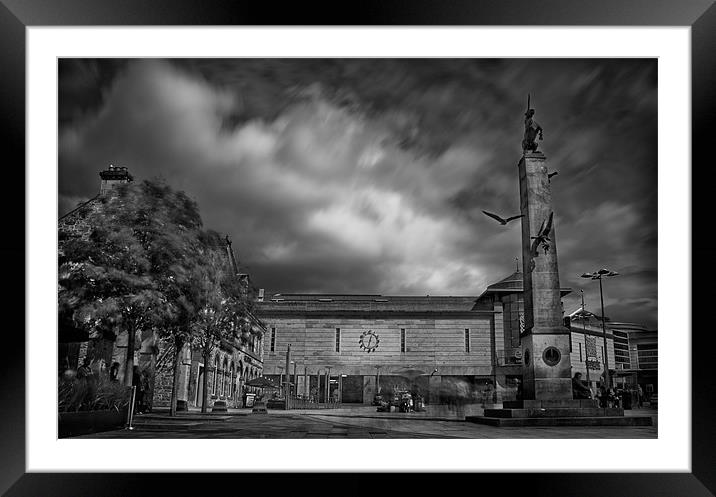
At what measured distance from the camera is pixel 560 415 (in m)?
15.2

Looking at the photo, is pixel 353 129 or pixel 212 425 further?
pixel 353 129

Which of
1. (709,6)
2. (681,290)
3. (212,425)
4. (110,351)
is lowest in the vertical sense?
(212,425)

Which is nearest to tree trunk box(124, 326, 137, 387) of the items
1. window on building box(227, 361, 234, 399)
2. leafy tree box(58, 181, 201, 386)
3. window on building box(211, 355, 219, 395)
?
leafy tree box(58, 181, 201, 386)

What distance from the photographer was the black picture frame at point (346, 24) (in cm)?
894

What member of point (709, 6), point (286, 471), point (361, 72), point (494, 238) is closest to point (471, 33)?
point (709, 6)

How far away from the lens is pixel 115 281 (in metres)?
15.9

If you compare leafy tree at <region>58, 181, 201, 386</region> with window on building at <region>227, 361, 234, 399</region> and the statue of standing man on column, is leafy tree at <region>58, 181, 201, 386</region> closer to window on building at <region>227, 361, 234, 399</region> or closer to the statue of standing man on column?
the statue of standing man on column

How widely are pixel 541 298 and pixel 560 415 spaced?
2912 mm

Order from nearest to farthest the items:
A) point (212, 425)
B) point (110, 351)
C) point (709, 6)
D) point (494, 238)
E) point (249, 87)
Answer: point (709, 6) → point (212, 425) → point (249, 87) → point (110, 351) → point (494, 238)

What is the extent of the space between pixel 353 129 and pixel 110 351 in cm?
915

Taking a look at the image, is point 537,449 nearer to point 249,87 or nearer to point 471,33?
point 471,33

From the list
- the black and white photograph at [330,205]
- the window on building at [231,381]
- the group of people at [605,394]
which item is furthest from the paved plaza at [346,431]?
the window on building at [231,381]

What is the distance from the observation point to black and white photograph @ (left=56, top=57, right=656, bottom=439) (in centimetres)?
1500

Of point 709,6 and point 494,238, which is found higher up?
point 709,6
